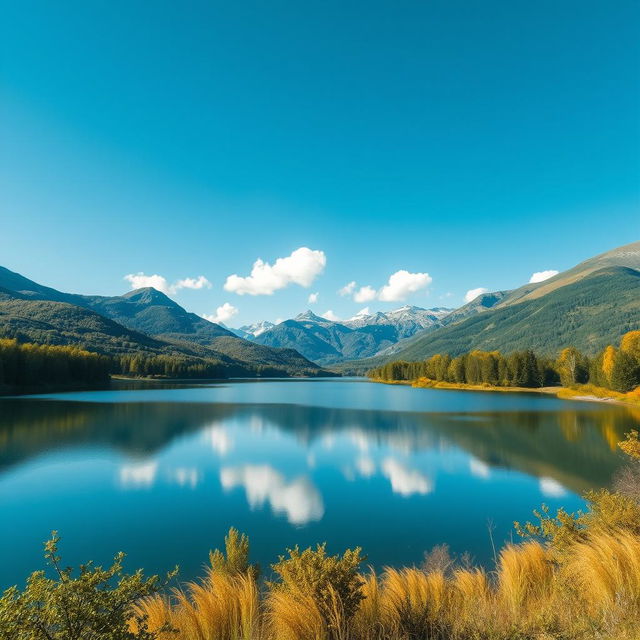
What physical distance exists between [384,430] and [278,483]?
23338 millimetres

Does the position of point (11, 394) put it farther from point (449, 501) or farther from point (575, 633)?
point (575, 633)

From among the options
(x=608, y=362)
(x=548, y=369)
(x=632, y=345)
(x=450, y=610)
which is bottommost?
(x=450, y=610)

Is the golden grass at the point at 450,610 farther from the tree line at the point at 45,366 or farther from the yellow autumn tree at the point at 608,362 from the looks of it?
the tree line at the point at 45,366

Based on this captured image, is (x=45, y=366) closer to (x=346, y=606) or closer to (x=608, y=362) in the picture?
(x=346, y=606)

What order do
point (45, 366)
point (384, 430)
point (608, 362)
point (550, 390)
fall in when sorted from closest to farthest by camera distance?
1. point (384, 430)
2. point (608, 362)
3. point (45, 366)
4. point (550, 390)

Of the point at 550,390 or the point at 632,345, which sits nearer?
the point at 632,345

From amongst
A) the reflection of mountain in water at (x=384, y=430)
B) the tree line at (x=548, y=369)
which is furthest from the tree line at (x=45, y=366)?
the tree line at (x=548, y=369)

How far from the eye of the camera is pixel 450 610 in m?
8.50

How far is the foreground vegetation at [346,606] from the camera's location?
5.24 meters

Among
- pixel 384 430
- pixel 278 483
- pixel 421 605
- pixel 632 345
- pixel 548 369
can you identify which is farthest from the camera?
pixel 548 369

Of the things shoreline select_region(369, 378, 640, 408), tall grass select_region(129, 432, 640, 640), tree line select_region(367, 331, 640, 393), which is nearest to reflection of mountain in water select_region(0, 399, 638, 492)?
shoreline select_region(369, 378, 640, 408)

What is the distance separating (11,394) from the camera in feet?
299

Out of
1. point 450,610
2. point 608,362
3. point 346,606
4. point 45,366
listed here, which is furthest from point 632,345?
point 45,366

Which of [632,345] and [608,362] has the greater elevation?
[632,345]
